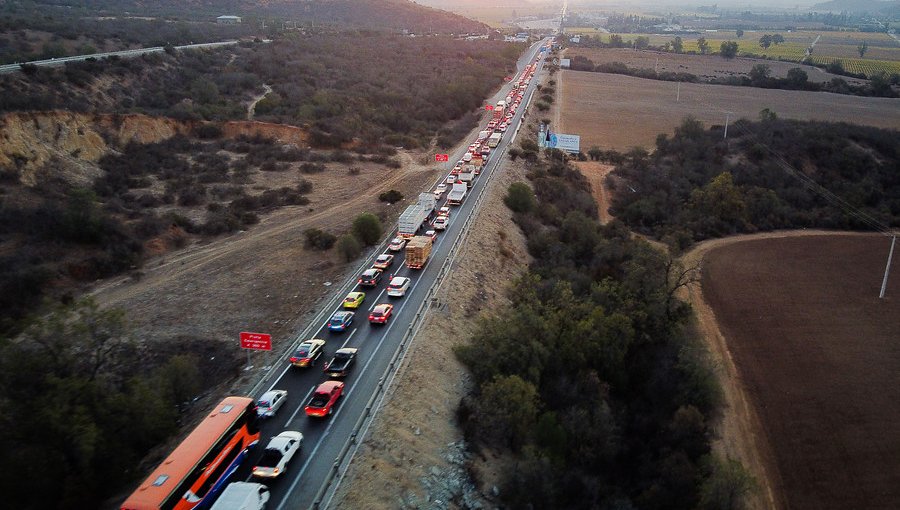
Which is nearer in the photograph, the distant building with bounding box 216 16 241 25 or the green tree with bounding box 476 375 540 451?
the green tree with bounding box 476 375 540 451

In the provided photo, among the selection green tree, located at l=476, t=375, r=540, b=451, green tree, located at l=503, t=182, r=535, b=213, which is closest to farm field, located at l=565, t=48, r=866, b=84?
green tree, located at l=503, t=182, r=535, b=213

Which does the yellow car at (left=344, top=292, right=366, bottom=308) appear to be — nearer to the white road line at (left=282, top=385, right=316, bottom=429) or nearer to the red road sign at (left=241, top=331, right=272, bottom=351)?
the red road sign at (left=241, top=331, right=272, bottom=351)

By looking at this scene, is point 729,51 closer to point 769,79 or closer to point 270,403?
point 769,79

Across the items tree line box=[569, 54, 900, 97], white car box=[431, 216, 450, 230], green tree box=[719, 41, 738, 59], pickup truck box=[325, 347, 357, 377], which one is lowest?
pickup truck box=[325, 347, 357, 377]

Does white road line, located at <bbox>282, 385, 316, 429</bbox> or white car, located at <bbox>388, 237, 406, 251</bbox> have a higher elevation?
white car, located at <bbox>388, 237, 406, 251</bbox>

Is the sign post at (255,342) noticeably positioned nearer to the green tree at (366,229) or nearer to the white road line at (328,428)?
the white road line at (328,428)

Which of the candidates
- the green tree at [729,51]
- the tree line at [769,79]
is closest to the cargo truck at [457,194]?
the tree line at [769,79]
